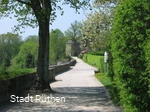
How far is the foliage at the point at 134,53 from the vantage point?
6320 millimetres

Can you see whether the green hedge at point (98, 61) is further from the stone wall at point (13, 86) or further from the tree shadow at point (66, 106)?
the tree shadow at point (66, 106)

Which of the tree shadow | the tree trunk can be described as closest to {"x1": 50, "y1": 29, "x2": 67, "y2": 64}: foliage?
the tree trunk

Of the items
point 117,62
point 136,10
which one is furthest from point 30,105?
point 136,10

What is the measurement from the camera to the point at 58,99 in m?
12.8

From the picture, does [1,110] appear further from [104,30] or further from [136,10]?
[104,30]

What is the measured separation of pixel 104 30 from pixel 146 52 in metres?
40.9

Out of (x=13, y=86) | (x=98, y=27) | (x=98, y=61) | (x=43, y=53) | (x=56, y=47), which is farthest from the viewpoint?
(x=56, y=47)

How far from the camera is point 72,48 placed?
13488 cm

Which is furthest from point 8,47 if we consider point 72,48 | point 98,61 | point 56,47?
point 98,61

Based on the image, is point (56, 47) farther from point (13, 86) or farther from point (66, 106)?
point (66, 106)

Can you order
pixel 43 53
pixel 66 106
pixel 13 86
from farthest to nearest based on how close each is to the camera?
pixel 43 53 → pixel 13 86 → pixel 66 106

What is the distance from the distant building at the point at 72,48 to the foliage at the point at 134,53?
400ft

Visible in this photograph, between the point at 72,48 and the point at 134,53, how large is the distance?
12854 centimetres

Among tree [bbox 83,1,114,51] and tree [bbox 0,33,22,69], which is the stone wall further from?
tree [bbox 0,33,22,69]
